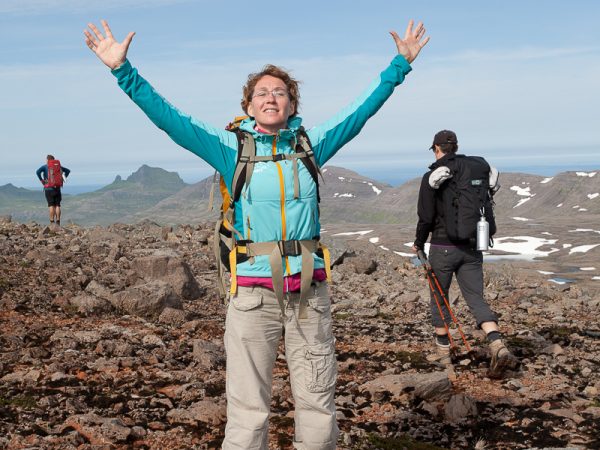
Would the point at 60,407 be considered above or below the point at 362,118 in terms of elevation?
below

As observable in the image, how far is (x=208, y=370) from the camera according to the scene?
31.8 feet

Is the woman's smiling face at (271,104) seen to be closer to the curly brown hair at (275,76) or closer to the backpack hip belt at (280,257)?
the curly brown hair at (275,76)

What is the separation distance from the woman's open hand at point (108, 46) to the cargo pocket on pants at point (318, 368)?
9.10 feet

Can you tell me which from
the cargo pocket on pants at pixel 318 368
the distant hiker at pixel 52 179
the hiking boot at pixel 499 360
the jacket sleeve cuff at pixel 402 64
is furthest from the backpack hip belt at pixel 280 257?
the distant hiker at pixel 52 179

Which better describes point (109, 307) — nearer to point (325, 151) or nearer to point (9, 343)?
point (9, 343)

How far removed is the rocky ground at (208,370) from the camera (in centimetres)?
743

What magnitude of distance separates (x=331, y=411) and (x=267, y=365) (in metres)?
0.66

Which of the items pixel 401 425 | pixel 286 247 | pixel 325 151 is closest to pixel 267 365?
pixel 286 247

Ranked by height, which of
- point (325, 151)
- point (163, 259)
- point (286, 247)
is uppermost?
point (325, 151)

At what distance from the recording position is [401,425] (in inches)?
313

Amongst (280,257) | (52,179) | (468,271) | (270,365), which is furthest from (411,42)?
(52,179)

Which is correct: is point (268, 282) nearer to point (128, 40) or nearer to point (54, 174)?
point (128, 40)

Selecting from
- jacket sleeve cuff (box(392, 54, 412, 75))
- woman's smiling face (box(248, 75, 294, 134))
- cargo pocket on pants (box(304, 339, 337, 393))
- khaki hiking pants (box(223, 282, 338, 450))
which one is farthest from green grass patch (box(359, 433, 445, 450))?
jacket sleeve cuff (box(392, 54, 412, 75))

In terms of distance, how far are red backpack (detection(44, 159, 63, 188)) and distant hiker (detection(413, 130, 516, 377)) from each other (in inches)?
838
